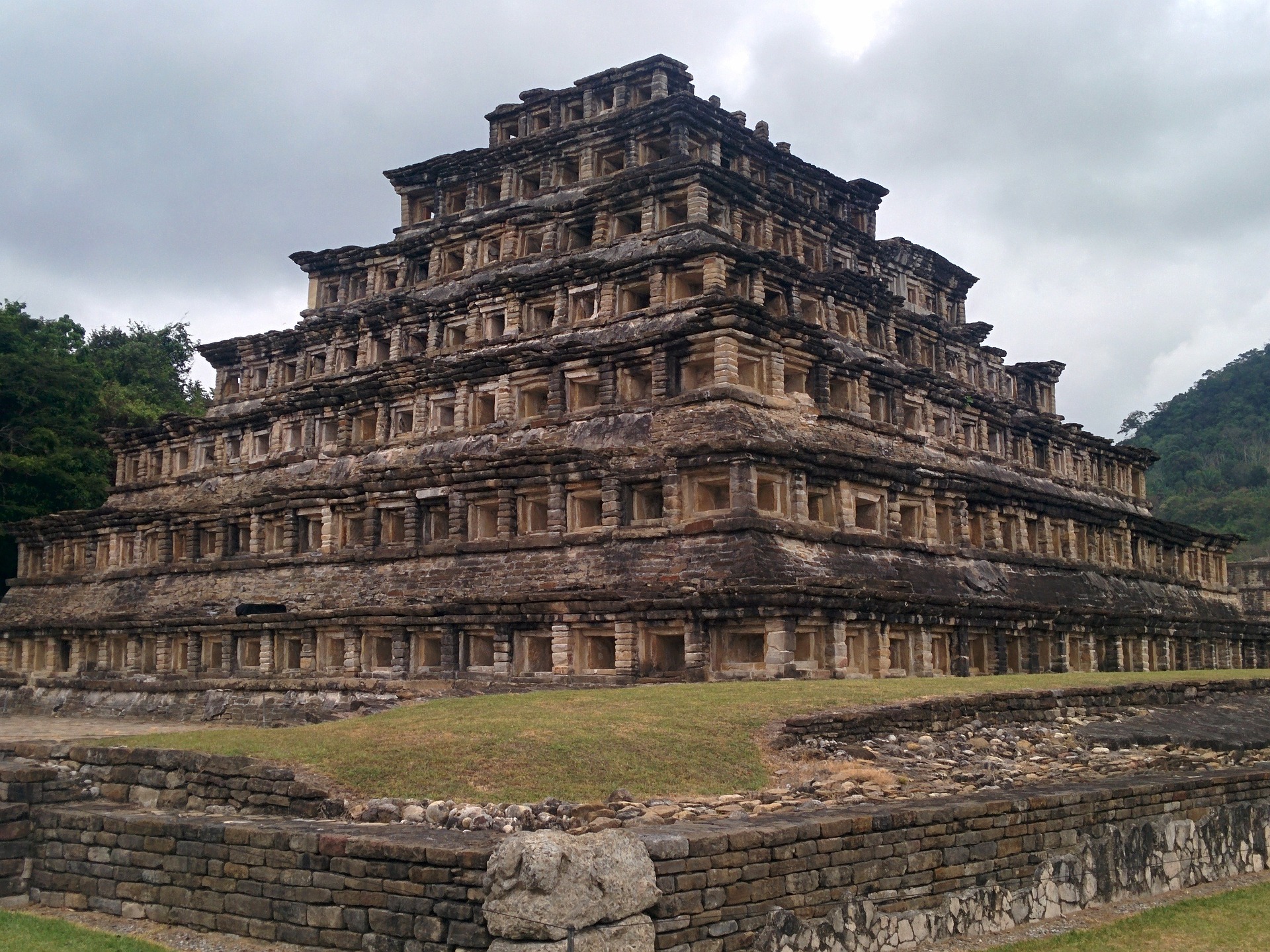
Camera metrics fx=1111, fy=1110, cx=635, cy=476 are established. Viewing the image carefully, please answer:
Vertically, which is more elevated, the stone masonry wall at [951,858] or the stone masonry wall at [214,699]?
the stone masonry wall at [214,699]

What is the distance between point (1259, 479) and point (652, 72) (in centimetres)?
8431

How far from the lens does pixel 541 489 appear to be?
1186 inches

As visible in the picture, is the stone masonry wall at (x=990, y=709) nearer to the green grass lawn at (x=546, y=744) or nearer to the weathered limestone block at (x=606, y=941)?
the green grass lawn at (x=546, y=744)

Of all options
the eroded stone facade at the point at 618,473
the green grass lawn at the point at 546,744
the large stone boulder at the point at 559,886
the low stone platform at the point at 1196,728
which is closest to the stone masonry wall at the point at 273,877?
the large stone boulder at the point at 559,886

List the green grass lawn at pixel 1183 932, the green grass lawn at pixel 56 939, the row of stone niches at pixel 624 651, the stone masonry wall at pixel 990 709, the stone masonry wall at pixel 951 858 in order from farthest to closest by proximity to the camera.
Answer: the row of stone niches at pixel 624 651
the stone masonry wall at pixel 990 709
the green grass lawn at pixel 1183 932
the green grass lawn at pixel 56 939
the stone masonry wall at pixel 951 858

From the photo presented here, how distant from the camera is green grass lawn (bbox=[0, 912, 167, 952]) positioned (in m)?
10.5

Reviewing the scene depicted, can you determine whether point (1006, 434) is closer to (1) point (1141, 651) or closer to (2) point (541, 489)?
(1) point (1141, 651)

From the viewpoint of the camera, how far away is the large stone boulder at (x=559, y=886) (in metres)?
8.71

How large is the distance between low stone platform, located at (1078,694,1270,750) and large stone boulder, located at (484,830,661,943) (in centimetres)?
1037

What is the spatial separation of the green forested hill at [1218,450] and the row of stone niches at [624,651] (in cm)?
5925

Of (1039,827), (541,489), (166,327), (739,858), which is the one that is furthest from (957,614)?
(166,327)

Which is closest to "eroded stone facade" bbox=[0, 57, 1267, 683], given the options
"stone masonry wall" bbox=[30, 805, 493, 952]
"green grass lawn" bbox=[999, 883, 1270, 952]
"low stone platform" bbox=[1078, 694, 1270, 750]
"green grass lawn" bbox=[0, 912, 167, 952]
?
"low stone platform" bbox=[1078, 694, 1270, 750]

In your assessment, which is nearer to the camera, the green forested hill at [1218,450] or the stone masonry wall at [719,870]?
the stone masonry wall at [719,870]

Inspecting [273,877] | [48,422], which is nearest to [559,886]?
[273,877]
